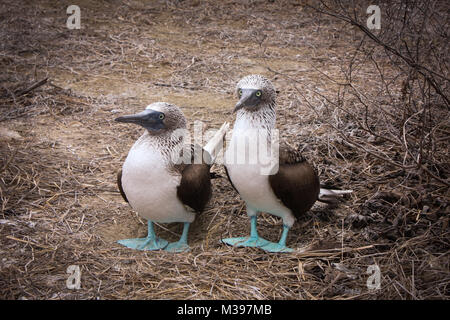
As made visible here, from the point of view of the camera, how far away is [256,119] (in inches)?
133

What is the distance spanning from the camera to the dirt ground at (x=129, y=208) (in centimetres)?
303

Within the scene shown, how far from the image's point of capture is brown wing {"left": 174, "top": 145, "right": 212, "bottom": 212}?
3.46 meters

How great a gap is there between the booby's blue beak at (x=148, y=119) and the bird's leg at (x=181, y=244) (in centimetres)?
82

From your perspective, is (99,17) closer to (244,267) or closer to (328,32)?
(328,32)

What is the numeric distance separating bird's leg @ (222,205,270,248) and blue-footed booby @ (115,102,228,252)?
0.34 m

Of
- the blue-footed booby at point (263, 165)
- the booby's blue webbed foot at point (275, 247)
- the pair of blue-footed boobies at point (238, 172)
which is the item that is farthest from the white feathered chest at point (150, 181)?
the booby's blue webbed foot at point (275, 247)

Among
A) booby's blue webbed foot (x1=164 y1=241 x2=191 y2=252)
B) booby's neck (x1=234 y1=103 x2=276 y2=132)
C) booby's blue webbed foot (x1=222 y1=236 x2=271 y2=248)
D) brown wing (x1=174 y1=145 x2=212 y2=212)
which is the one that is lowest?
booby's blue webbed foot (x1=164 y1=241 x2=191 y2=252)

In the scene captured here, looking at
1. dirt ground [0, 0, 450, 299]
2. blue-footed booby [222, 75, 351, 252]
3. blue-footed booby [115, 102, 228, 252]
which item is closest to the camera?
dirt ground [0, 0, 450, 299]

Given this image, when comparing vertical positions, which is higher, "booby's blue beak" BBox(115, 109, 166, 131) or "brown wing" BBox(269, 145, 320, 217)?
"booby's blue beak" BBox(115, 109, 166, 131)

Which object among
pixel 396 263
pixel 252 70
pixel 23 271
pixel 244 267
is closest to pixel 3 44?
pixel 252 70

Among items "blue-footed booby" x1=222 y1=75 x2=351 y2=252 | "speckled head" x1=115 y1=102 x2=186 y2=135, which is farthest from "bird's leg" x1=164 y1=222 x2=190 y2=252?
"speckled head" x1=115 y1=102 x2=186 y2=135

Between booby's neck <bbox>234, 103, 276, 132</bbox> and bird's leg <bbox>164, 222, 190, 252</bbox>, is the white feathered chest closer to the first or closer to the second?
bird's leg <bbox>164, 222, 190, 252</bbox>

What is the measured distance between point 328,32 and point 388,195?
5373mm

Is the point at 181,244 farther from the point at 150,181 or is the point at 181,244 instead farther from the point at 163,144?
the point at 163,144
